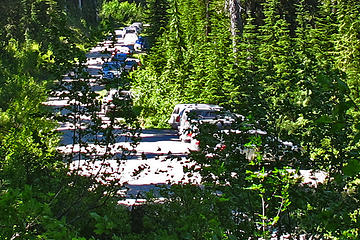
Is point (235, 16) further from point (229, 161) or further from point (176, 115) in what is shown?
point (229, 161)

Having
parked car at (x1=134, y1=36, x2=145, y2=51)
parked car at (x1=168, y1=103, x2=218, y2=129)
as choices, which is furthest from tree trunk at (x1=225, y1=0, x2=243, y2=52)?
parked car at (x1=134, y1=36, x2=145, y2=51)

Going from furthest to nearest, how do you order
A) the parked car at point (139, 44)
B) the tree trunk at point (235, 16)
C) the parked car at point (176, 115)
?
the parked car at point (139, 44), the parked car at point (176, 115), the tree trunk at point (235, 16)

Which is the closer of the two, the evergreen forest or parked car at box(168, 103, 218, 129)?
the evergreen forest

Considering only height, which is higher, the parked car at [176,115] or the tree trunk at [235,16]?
the tree trunk at [235,16]

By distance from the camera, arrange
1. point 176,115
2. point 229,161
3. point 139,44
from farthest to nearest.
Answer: point 139,44 < point 176,115 < point 229,161

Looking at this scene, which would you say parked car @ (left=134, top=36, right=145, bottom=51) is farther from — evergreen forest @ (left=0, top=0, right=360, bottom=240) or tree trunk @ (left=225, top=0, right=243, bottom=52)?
evergreen forest @ (left=0, top=0, right=360, bottom=240)

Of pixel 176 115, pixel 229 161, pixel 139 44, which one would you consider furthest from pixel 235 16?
pixel 139 44

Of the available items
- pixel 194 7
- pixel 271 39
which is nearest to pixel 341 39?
pixel 271 39

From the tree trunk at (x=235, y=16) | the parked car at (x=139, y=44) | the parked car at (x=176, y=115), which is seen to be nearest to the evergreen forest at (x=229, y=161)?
the tree trunk at (x=235, y=16)

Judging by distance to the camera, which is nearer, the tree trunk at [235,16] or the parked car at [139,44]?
the tree trunk at [235,16]

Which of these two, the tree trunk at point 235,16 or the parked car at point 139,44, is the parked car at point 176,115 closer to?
the tree trunk at point 235,16

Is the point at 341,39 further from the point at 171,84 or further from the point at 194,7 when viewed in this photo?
the point at 194,7

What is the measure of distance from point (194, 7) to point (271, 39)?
10378 millimetres

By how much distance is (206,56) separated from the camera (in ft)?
66.9
